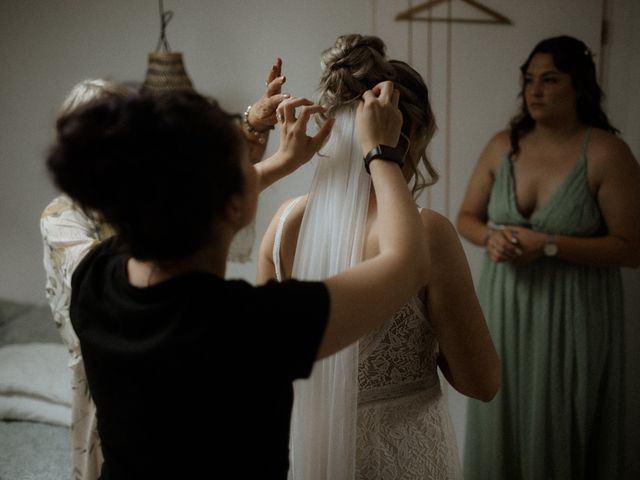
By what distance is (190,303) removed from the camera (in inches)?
26.8

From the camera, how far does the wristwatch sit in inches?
68.2

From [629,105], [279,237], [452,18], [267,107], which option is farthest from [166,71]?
[629,105]

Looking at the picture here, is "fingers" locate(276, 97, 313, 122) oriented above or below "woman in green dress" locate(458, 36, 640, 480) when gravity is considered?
above

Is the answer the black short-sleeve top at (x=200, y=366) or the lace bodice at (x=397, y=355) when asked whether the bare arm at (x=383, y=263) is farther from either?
the lace bodice at (x=397, y=355)

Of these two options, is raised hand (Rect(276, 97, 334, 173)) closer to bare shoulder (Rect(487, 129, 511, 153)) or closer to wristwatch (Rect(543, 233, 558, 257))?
wristwatch (Rect(543, 233, 558, 257))

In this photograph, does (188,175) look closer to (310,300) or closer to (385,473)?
(310,300)

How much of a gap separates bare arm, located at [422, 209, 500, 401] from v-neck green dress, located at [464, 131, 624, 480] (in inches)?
33.5

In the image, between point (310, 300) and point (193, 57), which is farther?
point (193, 57)

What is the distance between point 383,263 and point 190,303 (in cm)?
23

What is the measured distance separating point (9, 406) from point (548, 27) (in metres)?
2.30

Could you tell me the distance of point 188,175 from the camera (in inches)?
25.9

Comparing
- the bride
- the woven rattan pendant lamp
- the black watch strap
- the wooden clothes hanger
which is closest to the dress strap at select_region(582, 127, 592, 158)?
the wooden clothes hanger

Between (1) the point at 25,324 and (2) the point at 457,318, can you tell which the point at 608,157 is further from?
(1) the point at 25,324

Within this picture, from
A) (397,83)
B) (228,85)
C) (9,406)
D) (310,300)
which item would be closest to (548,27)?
(228,85)
